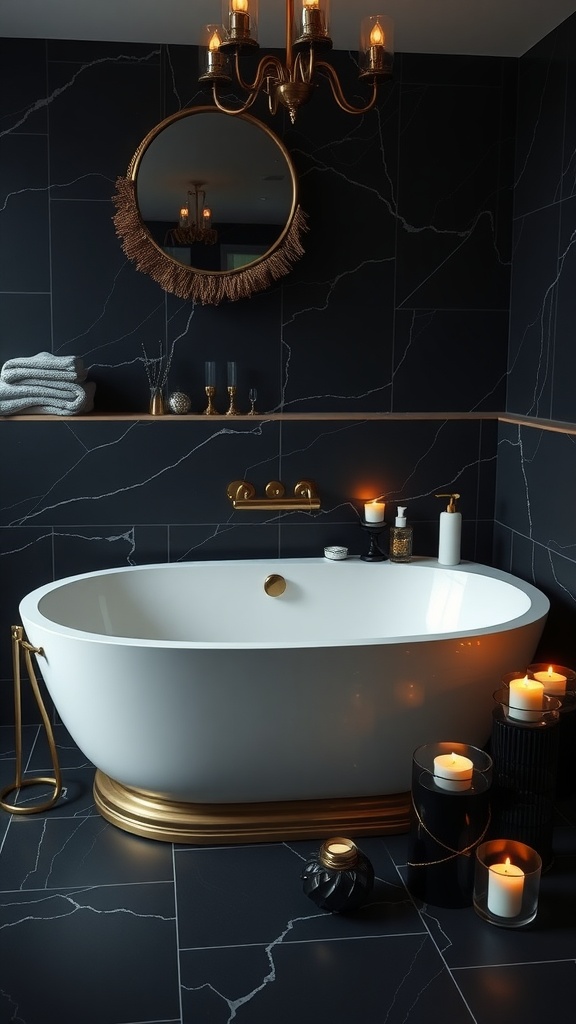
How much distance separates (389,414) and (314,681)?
1.46 meters

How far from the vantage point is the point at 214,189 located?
3574 mm

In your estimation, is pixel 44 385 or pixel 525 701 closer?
pixel 525 701

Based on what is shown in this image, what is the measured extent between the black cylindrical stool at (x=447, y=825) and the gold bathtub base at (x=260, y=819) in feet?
1.06

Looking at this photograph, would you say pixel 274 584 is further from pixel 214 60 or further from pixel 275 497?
pixel 214 60

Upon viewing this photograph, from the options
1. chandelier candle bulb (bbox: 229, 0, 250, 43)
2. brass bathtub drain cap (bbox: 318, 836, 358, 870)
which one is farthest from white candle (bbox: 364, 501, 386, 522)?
chandelier candle bulb (bbox: 229, 0, 250, 43)

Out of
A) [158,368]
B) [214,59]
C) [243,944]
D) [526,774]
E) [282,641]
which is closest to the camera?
[214,59]

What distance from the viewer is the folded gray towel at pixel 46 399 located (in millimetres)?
3471

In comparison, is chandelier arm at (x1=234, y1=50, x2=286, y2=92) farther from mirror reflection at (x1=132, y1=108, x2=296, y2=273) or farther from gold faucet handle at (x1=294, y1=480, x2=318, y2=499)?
gold faucet handle at (x1=294, y1=480, x2=318, y2=499)

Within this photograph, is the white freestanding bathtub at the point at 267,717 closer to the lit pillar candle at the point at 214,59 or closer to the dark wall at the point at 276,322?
the dark wall at the point at 276,322

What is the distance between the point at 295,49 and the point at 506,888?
6.44 ft

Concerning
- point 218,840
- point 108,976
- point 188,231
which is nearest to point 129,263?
point 188,231

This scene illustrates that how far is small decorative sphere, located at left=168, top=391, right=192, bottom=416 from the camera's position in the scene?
11.9 ft

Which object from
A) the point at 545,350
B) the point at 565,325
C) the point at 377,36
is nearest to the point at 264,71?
the point at 377,36

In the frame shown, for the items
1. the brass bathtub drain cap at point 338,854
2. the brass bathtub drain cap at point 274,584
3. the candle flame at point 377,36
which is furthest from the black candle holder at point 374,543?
the candle flame at point 377,36
